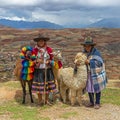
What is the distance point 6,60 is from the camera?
125ft

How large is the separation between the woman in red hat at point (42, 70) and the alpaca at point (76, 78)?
47 centimetres

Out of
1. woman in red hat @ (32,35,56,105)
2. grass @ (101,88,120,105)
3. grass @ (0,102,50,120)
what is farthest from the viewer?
grass @ (101,88,120,105)

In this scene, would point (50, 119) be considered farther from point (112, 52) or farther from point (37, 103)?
point (112, 52)

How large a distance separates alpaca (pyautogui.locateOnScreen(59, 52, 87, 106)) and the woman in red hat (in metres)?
0.47

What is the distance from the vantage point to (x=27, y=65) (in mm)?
10617

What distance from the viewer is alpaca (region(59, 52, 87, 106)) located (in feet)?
33.7

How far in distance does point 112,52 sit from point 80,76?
172 ft

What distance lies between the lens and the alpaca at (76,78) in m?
10.3

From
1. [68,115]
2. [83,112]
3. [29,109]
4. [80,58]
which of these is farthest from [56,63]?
[68,115]

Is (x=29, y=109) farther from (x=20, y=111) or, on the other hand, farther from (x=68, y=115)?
(x=68, y=115)

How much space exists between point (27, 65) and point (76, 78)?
166cm

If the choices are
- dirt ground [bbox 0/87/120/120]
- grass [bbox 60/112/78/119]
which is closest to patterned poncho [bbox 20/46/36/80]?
dirt ground [bbox 0/87/120/120]

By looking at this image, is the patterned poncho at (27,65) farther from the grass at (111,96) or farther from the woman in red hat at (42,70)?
the grass at (111,96)

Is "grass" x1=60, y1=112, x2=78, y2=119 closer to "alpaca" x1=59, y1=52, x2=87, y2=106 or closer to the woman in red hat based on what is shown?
"alpaca" x1=59, y1=52, x2=87, y2=106
